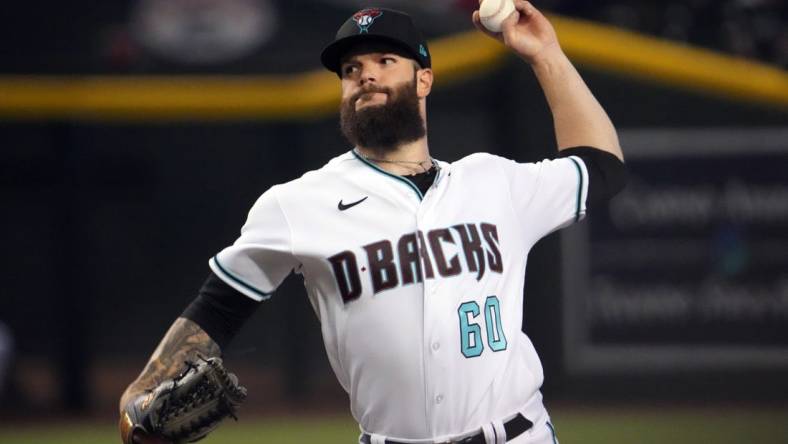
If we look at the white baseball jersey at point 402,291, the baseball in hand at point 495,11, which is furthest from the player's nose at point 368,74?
the baseball in hand at point 495,11

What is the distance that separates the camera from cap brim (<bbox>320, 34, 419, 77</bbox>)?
2854 mm

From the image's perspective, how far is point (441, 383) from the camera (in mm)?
2713

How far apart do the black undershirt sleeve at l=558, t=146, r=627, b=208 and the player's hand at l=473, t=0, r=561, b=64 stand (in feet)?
0.84

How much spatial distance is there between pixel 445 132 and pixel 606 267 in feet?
5.59

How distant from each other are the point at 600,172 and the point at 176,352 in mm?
1113

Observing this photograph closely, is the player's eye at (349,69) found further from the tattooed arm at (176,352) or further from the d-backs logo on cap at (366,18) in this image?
the tattooed arm at (176,352)

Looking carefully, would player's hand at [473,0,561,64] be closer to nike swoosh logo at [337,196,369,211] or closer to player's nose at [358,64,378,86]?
player's nose at [358,64,378,86]

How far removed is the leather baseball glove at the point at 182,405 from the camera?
2.58 m

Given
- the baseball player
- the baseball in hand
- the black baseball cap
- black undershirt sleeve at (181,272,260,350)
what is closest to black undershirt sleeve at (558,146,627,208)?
the baseball player

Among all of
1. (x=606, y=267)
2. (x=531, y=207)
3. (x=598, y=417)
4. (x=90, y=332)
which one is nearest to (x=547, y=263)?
(x=606, y=267)

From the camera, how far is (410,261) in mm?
2754

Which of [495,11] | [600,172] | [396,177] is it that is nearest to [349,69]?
[396,177]

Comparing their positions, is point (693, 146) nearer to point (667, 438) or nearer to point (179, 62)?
point (667, 438)

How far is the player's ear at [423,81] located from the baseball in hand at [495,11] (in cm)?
20
